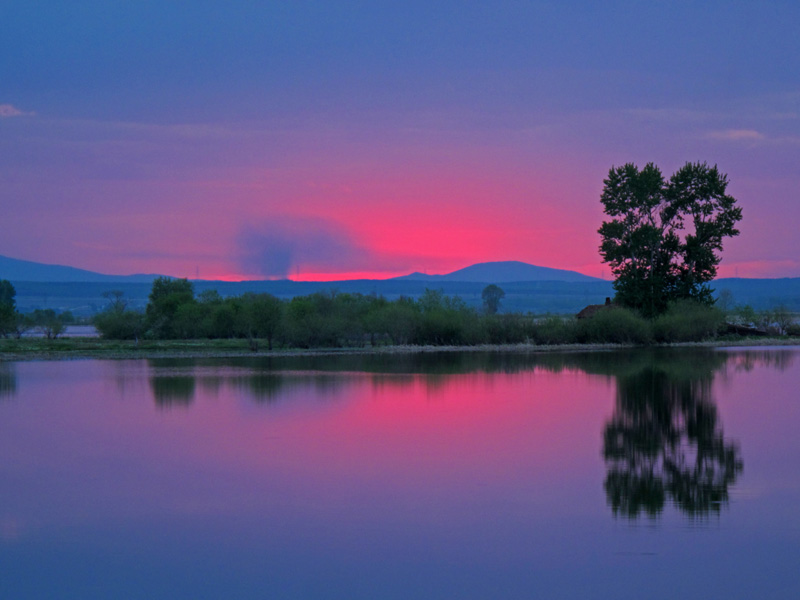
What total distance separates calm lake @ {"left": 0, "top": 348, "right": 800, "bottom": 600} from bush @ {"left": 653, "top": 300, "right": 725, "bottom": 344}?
26.0 metres

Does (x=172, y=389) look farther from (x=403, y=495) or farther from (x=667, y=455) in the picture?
(x=667, y=455)

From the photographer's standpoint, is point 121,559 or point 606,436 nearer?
point 121,559

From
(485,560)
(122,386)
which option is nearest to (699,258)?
(122,386)

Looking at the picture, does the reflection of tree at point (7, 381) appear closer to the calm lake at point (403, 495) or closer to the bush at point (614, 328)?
the calm lake at point (403, 495)

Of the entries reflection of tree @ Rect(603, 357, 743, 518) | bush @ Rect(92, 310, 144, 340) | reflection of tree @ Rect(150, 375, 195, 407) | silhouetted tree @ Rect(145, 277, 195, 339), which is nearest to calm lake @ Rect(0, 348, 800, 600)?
reflection of tree @ Rect(603, 357, 743, 518)

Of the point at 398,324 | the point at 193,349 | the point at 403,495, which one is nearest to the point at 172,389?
the point at 403,495

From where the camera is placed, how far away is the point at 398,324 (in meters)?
43.2

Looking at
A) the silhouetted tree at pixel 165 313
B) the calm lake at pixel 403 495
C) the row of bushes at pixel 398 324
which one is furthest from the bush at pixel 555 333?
the calm lake at pixel 403 495

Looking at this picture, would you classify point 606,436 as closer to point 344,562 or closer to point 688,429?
point 688,429

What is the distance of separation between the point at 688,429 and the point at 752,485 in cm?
438

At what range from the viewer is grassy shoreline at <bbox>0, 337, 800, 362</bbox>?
38300 mm

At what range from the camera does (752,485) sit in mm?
10359

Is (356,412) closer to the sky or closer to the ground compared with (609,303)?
closer to the ground

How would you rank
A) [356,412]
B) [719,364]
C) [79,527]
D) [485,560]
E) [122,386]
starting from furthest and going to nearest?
[719,364], [122,386], [356,412], [79,527], [485,560]
